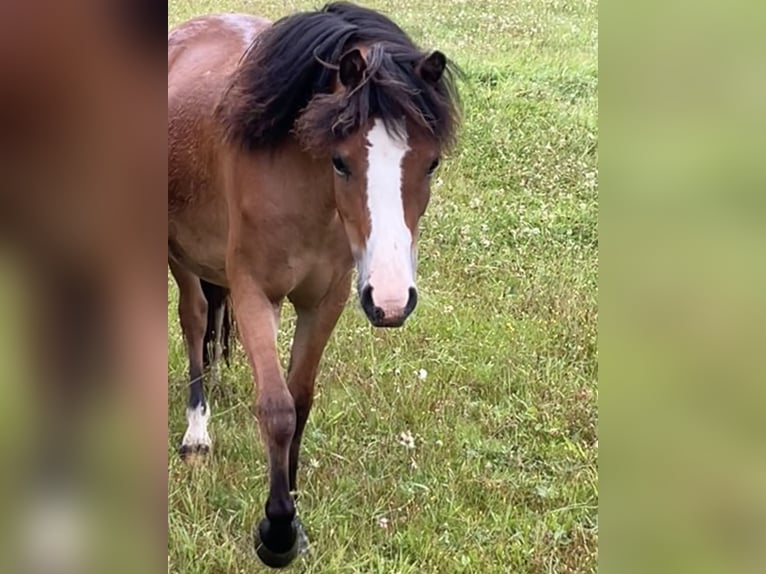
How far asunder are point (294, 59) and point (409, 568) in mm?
1070

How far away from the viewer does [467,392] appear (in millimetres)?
2359

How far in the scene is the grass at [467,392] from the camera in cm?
182

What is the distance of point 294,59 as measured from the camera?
66.3 inches

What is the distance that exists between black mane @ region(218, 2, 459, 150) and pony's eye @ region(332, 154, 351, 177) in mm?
36

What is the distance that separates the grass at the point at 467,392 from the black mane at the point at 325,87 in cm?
30

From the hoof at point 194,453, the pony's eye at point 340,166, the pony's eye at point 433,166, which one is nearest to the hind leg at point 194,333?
the hoof at point 194,453

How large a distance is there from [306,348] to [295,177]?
47 cm

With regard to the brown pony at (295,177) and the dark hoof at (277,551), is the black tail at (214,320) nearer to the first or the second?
the brown pony at (295,177)

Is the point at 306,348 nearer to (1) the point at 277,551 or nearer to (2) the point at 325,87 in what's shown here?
(1) the point at 277,551
